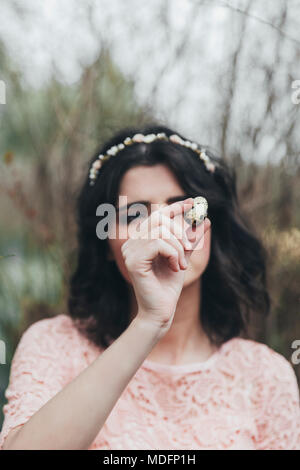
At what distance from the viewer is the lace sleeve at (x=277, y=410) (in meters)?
1.08

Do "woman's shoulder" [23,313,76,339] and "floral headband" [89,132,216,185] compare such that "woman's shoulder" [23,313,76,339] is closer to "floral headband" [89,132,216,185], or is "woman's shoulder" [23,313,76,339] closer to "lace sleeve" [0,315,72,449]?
"lace sleeve" [0,315,72,449]

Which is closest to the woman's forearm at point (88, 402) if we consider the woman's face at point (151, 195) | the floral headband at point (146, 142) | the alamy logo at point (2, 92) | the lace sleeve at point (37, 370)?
the lace sleeve at point (37, 370)

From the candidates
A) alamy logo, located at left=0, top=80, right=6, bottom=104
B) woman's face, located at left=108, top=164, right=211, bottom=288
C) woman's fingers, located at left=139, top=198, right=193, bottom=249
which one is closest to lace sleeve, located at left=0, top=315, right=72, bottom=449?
woman's face, located at left=108, top=164, right=211, bottom=288

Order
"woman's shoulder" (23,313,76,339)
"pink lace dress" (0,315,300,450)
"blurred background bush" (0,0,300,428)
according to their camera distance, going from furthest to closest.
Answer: "blurred background bush" (0,0,300,428) < "woman's shoulder" (23,313,76,339) < "pink lace dress" (0,315,300,450)

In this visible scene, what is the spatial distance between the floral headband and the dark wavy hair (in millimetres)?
16

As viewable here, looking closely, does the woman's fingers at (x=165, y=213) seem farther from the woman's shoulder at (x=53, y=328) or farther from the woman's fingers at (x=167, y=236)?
the woman's shoulder at (x=53, y=328)

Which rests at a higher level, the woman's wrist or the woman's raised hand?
the woman's raised hand

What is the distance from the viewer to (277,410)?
1.10m

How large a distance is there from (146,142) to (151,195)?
210mm

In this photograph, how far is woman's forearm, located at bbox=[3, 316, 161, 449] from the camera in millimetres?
749

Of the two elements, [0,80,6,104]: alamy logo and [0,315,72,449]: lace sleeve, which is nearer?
[0,315,72,449]: lace sleeve
